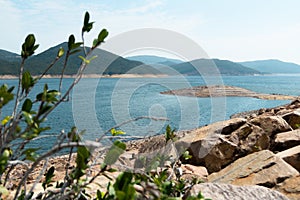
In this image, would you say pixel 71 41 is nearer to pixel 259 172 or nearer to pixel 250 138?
pixel 259 172

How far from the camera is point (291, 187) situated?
349 centimetres

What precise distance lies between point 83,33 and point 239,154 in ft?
20.1

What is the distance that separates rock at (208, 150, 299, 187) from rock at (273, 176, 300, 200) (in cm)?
15

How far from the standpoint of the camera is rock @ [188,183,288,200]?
7.73ft

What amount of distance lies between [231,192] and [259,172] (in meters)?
1.95

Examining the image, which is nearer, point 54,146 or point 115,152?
point 54,146

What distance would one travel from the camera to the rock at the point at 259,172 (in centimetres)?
393

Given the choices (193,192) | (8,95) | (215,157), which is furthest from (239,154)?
(8,95)

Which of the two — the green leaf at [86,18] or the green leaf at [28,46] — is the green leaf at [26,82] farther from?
the green leaf at [86,18]

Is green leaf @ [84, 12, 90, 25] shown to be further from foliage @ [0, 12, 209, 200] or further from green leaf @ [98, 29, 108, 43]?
green leaf @ [98, 29, 108, 43]

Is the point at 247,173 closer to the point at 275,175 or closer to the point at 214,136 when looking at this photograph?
the point at 275,175

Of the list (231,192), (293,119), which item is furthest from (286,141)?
(231,192)

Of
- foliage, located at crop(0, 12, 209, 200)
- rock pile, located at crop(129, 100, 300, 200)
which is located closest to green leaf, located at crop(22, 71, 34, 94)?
foliage, located at crop(0, 12, 209, 200)

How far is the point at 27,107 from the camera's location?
4.90 ft
